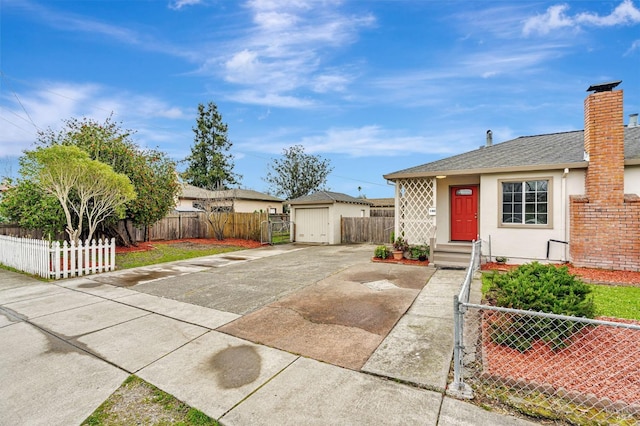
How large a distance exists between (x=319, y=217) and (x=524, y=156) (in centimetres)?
986

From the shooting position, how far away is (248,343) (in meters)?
3.80

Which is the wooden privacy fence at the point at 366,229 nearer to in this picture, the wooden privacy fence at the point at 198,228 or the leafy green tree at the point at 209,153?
the wooden privacy fence at the point at 198,228

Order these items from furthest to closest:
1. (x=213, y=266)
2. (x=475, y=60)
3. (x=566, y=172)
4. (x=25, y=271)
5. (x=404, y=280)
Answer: (x=475, y=60)
(x=213, y=266)
(x=25, y=271)
(x=566, y=172)
(x=404, y=280)

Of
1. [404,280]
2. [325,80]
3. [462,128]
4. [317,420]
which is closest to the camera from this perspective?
[317,420]

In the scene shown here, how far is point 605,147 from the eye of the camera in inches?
295

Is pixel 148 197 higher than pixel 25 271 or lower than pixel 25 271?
higher

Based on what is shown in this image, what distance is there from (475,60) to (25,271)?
16076 millimetres

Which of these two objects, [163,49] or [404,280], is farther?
[163,49]

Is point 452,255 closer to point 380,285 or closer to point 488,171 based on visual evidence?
point 488,171

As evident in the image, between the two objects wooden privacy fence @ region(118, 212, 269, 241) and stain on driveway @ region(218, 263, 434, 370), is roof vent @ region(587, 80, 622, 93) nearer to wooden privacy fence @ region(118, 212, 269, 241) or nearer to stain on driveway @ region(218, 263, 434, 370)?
stain on driveway @ region(218, 263, 434, 370)

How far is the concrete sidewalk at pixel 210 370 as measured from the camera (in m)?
2.46

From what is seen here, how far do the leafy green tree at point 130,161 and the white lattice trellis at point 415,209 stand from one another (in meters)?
10.4

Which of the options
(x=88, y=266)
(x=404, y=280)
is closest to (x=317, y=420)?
(x=404, y=280)

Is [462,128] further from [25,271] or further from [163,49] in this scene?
[25,271]
